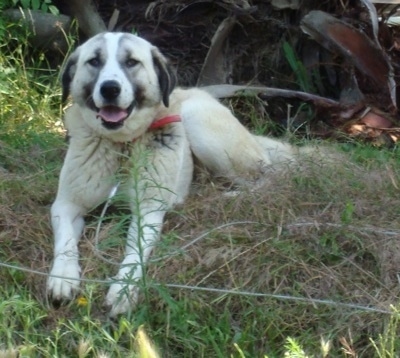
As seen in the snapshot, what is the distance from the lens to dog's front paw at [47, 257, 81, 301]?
4445 mm

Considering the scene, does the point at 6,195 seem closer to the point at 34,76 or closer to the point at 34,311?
the point at 34,311

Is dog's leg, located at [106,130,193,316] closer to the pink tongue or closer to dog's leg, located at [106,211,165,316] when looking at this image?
dog's leg, located at [106,211,165,316]

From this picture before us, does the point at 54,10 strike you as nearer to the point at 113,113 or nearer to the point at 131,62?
the point at 131,62

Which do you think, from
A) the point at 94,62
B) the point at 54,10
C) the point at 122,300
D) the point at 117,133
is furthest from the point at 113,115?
the point at 54,10

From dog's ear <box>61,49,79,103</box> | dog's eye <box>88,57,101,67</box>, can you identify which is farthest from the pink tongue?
dog's ear <box>61,49,79,103</box>

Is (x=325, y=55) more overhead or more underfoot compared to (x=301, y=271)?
more underfoot

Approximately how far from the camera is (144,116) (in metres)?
5.23

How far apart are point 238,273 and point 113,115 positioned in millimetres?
1036

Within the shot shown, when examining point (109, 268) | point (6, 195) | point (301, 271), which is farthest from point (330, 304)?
point (6, 195)

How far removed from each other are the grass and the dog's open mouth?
0.46 meters

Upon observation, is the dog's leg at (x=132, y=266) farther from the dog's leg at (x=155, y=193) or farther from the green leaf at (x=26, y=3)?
the green leaf at (x=26, y=3)

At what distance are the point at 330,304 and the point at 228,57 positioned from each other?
3.88m

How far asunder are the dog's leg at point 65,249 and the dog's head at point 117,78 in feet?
1.49

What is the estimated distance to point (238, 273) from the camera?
460 centimetres
